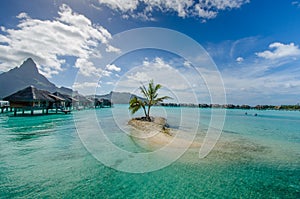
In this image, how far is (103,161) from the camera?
21.5 ft

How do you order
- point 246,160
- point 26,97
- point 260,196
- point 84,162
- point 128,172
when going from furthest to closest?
1. point 26,97
2. point 246,160
3. point 84,162
4. point 128,172
5. point 260,196

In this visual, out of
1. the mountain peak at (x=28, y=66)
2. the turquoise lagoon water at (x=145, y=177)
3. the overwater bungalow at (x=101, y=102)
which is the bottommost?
the turquoise lagoon water at (x=145, y=177)

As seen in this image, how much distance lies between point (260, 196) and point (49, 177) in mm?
5982

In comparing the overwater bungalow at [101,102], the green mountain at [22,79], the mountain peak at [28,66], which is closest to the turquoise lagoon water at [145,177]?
the overwater bungalow at [101,102]

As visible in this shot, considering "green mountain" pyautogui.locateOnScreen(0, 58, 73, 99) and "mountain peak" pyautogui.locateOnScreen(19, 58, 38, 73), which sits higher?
"mountain peak" pyautogui.locateOnScreen(19, 58, 38, 73)

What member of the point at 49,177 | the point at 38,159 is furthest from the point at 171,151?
the point at 38,159

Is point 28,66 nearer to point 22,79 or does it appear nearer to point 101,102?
point 22,79

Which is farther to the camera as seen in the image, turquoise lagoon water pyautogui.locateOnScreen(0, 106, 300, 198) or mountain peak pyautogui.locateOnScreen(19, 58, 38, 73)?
mountain peak pyautogui.locateOnScreen(19, 58, 38, 73)

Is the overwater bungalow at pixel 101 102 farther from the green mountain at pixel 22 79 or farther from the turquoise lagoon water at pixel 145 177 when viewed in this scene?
the green mountain at pixel 22 79

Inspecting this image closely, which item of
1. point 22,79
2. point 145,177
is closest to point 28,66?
point 22,79

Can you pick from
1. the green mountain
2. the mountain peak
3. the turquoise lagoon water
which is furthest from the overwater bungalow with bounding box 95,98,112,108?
the mountain peak

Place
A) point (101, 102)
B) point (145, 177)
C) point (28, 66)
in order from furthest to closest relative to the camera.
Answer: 1. point (28, 66)
2. point (101, 102)
3. point (145, 177)

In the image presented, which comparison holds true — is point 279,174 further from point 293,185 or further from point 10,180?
point 10,180

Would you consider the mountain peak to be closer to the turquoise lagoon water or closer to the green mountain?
the green mountain
